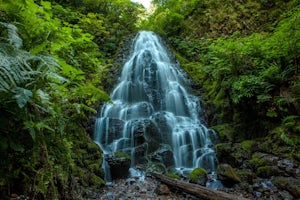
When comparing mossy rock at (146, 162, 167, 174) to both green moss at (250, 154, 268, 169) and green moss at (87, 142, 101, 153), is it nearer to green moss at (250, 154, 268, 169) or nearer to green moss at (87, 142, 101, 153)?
A: green moss at (87, 142, 101, 153)

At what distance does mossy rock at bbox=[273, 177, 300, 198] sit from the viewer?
425cm

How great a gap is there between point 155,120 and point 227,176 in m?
3.64

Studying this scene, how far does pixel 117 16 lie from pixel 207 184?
13.2m

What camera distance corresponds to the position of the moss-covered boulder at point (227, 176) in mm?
5016

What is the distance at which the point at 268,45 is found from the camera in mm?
6945

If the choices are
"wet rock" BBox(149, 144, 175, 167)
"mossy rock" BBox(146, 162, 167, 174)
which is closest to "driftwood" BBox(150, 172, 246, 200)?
"mossy rock" BBox(146, 162, 167, 174)

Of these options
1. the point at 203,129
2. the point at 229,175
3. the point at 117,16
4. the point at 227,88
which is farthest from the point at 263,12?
the point at 229,175

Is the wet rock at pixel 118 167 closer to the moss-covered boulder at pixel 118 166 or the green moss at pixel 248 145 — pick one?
the moss-covered boulder at pixel 118 166

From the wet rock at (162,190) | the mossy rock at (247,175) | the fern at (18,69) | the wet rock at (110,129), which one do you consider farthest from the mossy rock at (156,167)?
the fern at (18,69)

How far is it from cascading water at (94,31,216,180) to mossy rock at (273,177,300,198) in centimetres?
191

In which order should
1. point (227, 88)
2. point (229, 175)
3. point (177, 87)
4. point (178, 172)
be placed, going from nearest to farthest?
point (229, 175)
point (178, 172)
point (227, 88)
point (177, 87)

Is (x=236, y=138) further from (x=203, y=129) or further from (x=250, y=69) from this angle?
(x=250, y=69)

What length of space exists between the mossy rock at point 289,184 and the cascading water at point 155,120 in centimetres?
191

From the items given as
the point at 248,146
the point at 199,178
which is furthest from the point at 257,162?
the point at 199,178
